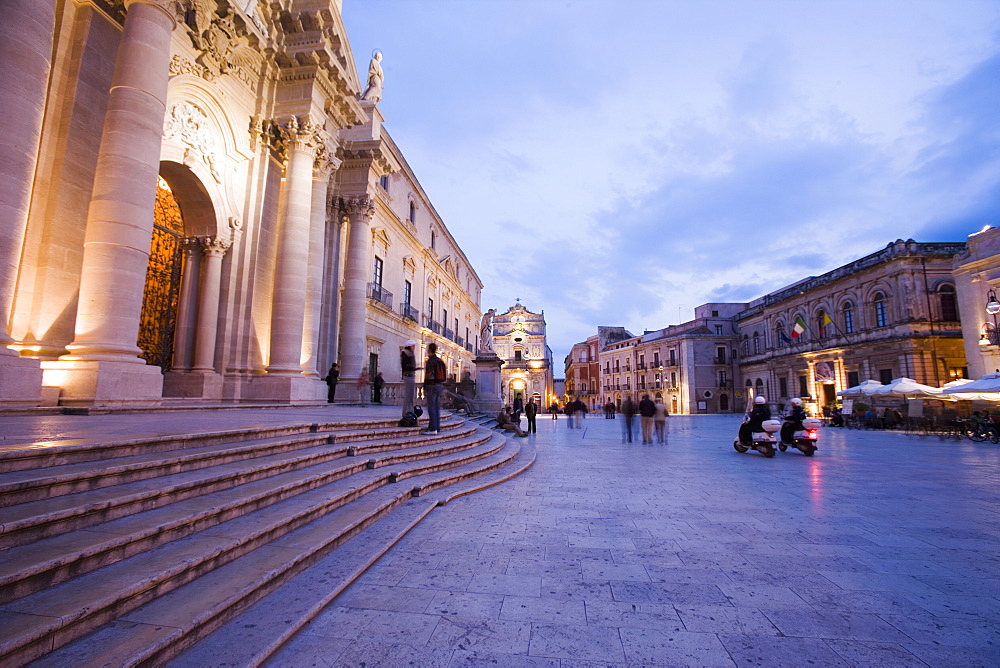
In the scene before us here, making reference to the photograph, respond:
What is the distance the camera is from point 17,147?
5.46 metres

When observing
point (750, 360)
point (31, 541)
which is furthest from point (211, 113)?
point (750, 360)

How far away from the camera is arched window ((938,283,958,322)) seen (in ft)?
89.9

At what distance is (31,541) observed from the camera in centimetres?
229

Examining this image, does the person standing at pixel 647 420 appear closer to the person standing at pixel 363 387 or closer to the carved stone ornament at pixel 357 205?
the person standing at pixel 363 387

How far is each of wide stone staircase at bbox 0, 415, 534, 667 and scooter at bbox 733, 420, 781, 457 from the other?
306 inches

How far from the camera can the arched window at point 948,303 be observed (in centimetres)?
2739

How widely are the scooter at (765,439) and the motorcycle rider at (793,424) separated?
418mm

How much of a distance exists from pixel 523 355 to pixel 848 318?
113 ft

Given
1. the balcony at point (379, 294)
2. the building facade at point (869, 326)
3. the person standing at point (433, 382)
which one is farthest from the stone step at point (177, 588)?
the building facade at point (869, 326)

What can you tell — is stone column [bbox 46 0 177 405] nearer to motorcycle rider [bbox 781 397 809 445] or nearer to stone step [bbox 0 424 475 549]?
stone step [bbox 0 424 475 549]

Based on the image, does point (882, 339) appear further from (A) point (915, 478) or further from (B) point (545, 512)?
(B) point (545, 512)

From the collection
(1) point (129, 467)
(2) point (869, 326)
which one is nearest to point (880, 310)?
(2) point (869, 326)

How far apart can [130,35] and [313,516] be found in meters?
7.80

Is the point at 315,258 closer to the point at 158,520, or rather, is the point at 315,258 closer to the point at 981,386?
the point at 158,520
